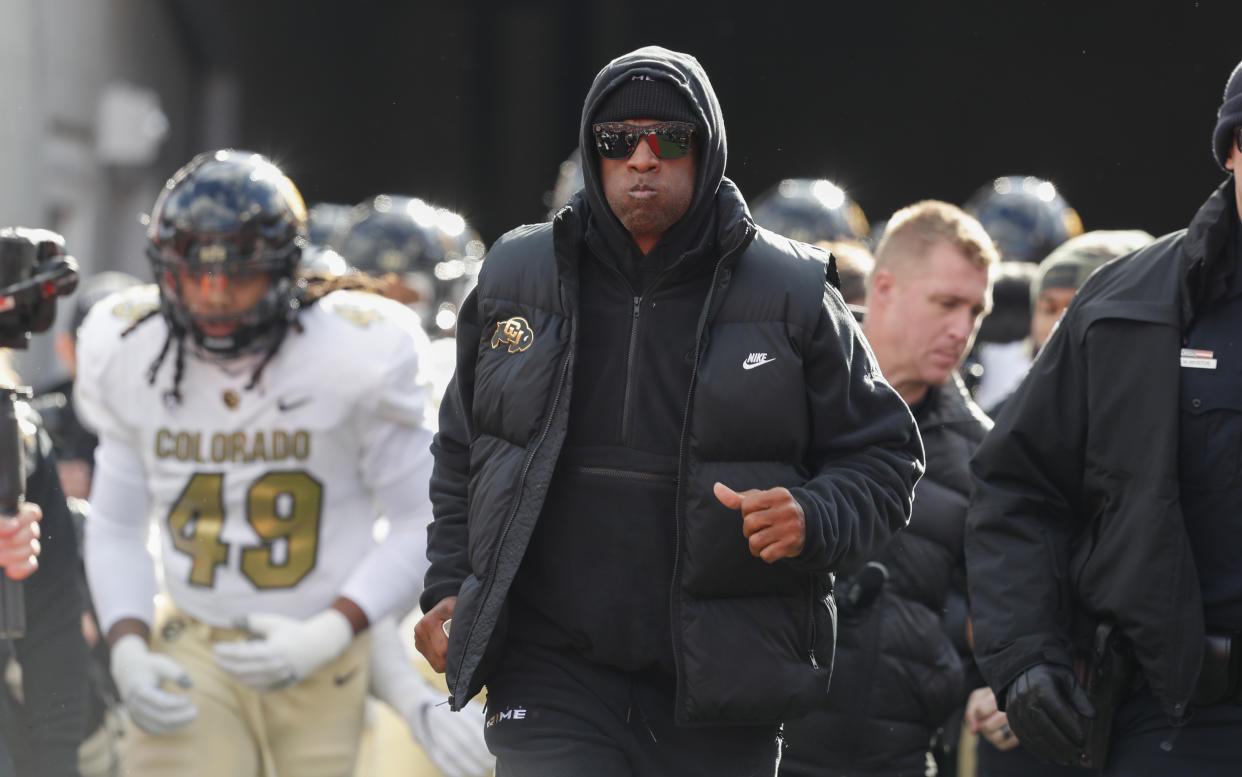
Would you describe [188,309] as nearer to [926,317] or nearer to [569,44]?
[926,317]

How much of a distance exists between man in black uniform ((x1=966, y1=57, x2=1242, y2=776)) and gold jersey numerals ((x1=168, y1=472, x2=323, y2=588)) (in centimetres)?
204

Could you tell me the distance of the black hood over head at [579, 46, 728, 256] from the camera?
3375 mm

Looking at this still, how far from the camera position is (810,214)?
8734mm

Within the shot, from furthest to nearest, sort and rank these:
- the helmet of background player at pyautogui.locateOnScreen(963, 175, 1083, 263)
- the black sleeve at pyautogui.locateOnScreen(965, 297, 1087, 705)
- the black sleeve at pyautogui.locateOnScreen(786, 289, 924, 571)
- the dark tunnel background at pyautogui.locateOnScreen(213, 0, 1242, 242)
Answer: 1. the dark tunnel background at pyautogui.locateOnScreen(213, 0, 1242, 242)
2. the helmet of background player at pyautogui.locateOnScreen(963, 175, 1083, 263)
3. the black sleeve at pyautogui.locateOnScreen(965, 297, 1087, 705)
4. the black sleeve at pyautogui.locateOnScreen(786, 289, 924, 571)

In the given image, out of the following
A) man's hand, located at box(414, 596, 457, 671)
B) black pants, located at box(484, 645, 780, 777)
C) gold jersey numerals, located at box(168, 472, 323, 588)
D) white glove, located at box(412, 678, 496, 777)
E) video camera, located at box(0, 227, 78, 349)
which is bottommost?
white glove, located at box(412, 678, 496, 777)

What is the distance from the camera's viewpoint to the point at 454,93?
44.3ft

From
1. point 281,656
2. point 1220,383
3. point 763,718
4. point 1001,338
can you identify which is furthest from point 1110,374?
point 1001,338

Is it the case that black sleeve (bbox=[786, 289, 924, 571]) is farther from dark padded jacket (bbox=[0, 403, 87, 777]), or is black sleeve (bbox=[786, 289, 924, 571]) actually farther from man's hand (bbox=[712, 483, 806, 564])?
dark padded jacket (bbox=[0, 403, 87, 777])

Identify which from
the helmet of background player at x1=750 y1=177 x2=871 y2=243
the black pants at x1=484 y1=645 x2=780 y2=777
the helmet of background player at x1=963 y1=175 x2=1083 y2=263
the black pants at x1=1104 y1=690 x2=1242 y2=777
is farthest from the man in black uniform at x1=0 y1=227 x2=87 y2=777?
the helmet of background player at x1=963 y1=175 x2=1083 y2=263

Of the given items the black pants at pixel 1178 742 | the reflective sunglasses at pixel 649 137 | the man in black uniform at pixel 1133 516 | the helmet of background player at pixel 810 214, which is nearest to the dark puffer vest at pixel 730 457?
the reflective sunglasses at pixel 649 137

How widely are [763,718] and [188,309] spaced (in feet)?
7.51

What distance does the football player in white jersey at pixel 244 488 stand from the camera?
4895mm

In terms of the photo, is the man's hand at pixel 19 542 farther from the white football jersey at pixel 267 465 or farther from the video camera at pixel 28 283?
the white football jersey at pixel 267 465

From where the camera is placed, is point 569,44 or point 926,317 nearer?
point 926,317
